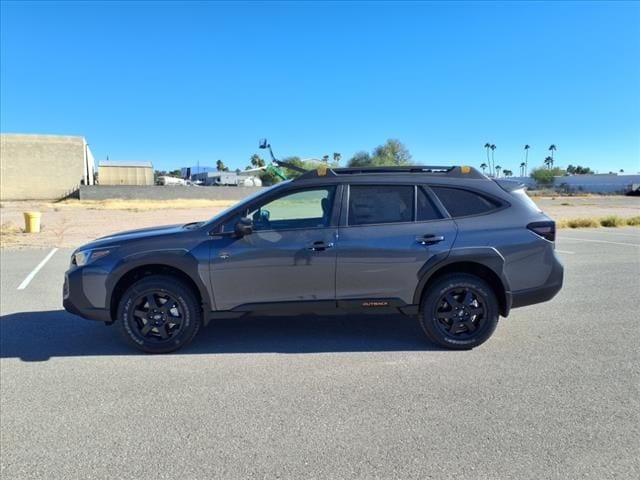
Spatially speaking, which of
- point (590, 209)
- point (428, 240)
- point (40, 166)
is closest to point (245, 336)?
point (428, 240)

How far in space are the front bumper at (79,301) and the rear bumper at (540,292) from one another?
4.00 meters

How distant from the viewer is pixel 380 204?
456cm

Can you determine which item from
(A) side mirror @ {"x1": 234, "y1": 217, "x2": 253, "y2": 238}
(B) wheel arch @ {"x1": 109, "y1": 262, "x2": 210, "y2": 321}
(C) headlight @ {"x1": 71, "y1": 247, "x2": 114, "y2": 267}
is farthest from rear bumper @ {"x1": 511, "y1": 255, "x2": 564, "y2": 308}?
(C) headlight @ {"x1": 71, "y1": 247, "x2": 114, "y2": 267}

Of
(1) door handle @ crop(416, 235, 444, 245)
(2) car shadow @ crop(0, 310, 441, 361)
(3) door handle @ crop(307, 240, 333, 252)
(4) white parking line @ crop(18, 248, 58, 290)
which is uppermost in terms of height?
(1) door handle @ crop(416, 235, 444, 245)

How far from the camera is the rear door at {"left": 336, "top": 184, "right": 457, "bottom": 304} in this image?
4.39 metres

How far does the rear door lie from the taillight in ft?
2.62

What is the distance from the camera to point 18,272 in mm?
9078

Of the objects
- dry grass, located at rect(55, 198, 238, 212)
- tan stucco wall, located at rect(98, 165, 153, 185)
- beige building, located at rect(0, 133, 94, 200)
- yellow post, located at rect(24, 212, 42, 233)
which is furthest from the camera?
tan stucco wall, located at rect(98, 165, 153, 185)

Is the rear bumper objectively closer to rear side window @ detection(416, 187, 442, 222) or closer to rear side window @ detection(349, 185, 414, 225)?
rear side window @ detection(416, 187, 442, 222)

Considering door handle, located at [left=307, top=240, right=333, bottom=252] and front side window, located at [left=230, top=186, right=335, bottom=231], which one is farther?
front side window, located at [left=230, top=186, right=335, bottom=231]

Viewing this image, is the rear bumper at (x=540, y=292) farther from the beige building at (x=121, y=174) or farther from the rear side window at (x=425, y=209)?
the beige building at (x=121, y=174)

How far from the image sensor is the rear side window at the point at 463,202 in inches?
180

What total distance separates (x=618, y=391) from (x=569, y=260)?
6864 mm

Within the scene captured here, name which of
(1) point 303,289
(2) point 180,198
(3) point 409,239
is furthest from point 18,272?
(2) point 180,198
